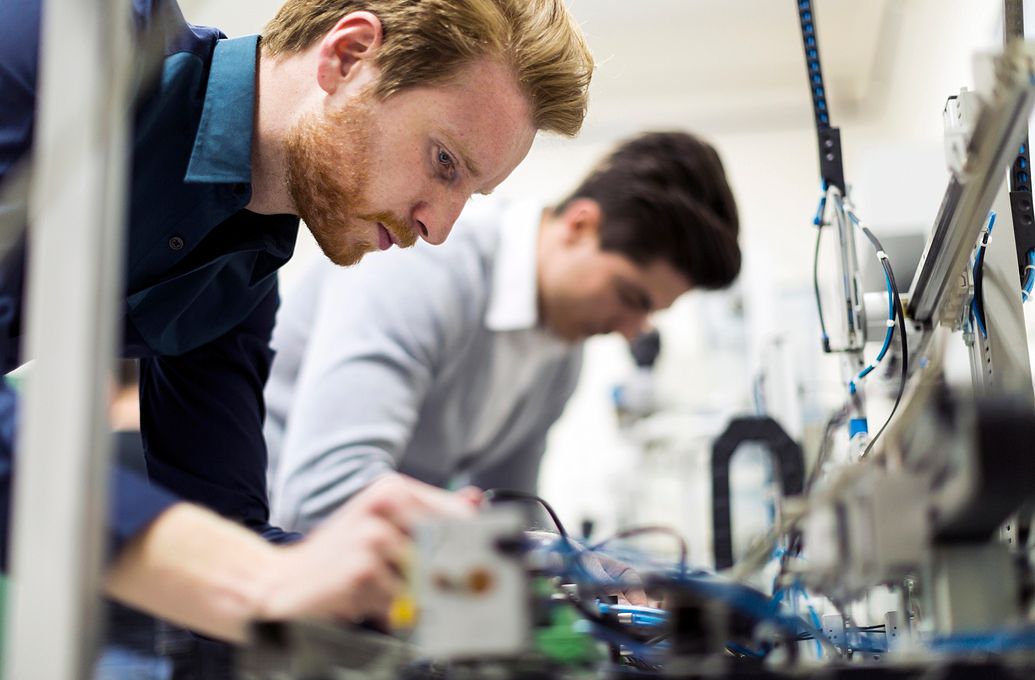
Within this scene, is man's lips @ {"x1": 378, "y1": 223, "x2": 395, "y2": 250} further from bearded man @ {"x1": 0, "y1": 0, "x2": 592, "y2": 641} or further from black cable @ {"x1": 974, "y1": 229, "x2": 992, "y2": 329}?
black cable @ {"x1": 974, "y1": 229, "x2": 992, "y2": 329}

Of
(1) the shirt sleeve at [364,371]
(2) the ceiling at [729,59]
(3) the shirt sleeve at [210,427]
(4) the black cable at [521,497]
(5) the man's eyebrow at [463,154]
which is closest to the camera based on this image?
(4) the black cable at [521,497]

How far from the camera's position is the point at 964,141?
0.82m

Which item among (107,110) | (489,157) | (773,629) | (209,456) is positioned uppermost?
(489,157)

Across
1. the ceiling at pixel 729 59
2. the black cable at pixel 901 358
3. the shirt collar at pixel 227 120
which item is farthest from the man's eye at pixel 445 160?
the ceiling at pixel 729 59

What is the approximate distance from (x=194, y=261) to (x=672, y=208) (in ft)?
3.74

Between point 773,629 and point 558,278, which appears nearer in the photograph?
point 773,629

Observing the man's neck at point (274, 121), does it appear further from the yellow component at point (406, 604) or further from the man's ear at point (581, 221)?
the man's ear at point (581, 221)

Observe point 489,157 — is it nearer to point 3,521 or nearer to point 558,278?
point 3,521

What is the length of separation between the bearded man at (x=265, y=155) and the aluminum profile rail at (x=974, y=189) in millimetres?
510

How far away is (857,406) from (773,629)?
0.64m

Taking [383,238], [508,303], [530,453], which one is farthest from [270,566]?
[530,453]

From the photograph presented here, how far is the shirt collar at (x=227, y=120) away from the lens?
111 cm

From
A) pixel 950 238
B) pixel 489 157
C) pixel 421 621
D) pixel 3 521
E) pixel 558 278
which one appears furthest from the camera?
pixel 558 278

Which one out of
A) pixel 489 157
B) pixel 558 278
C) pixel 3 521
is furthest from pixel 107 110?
pixel 558 278
